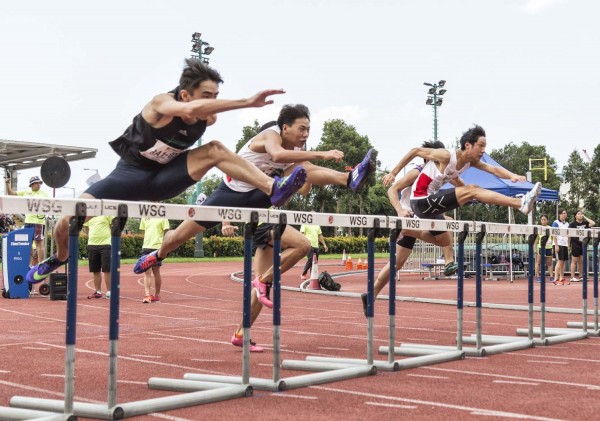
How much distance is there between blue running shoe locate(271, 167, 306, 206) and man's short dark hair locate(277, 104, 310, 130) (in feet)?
3.88

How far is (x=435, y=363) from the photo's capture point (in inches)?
247

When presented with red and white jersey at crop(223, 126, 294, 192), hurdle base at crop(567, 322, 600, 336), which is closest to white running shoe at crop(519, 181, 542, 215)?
hurdle base at crop(567, 322, 600, 336)

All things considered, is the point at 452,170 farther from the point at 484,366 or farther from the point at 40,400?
the point at 40,400

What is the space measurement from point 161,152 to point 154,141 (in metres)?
0.10

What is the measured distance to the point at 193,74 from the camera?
17.3ft

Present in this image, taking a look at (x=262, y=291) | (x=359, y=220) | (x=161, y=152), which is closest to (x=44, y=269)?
(x=161, y=152)

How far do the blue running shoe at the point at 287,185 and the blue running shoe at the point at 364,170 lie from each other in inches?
31.9

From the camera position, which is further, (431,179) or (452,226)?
(431,179)

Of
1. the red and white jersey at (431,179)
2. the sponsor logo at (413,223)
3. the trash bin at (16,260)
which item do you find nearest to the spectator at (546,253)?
the trash bin at (16,260)

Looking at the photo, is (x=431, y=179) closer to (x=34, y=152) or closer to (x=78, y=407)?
(x=78, y=407)

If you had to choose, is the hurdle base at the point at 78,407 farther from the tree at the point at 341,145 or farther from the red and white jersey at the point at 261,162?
the tree at the point at 341,145

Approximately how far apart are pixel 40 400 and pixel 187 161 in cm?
178

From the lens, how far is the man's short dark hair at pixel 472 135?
7717mm

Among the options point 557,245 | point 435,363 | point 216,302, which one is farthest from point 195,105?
point 557,245
